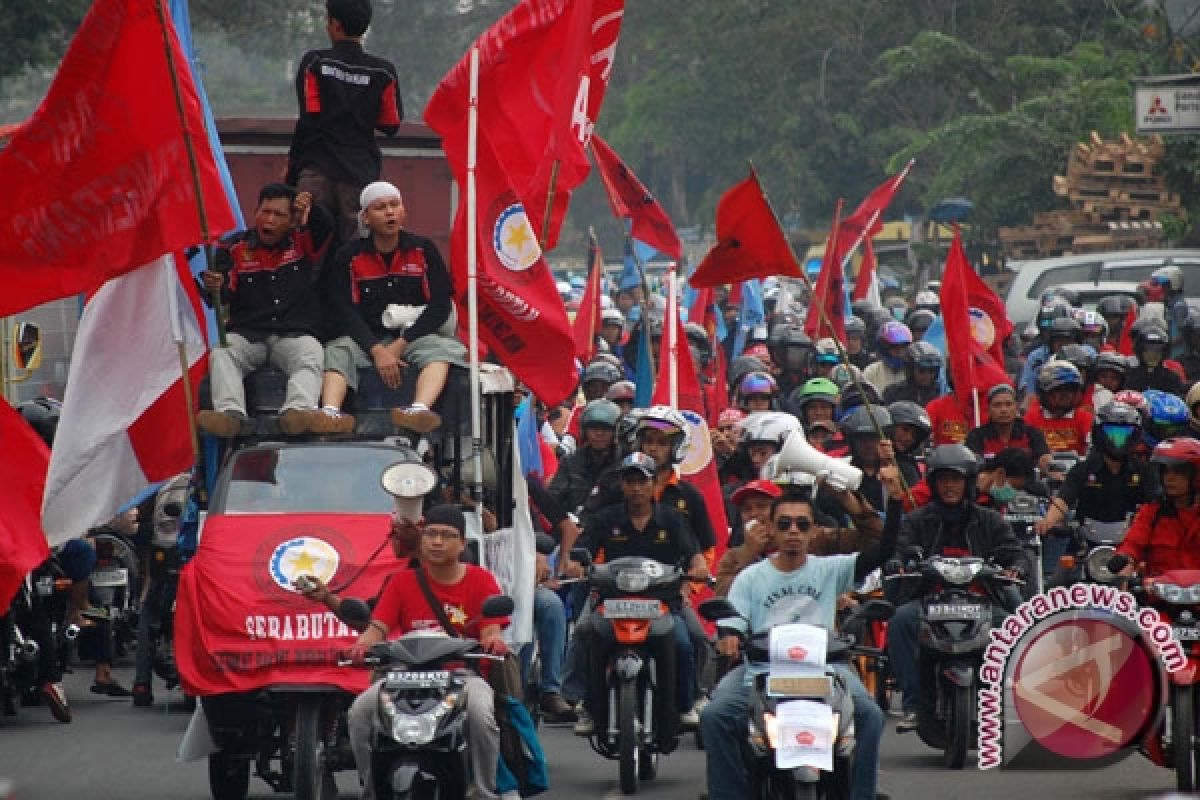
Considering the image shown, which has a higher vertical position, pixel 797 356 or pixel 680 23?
pixel 680 23

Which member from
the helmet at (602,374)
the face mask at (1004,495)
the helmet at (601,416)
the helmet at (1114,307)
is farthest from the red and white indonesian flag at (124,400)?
the helmet at (1114,307)

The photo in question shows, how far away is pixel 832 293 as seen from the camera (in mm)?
26188

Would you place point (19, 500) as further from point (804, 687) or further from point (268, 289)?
point (804, 687)

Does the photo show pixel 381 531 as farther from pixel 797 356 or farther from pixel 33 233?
pixel 797 356

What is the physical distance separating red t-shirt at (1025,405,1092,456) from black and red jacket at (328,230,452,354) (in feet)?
17.0

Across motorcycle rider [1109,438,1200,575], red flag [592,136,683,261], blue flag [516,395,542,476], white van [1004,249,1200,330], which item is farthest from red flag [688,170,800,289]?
white van [1004,249,1200,330]

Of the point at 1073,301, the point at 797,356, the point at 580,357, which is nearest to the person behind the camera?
the point at 797,356

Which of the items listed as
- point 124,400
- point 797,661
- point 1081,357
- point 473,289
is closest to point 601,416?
point 473,289

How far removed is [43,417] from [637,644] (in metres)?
4.87

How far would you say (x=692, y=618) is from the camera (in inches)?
516

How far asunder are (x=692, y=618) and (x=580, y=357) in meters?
11.4

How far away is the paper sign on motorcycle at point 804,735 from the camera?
31.7 ft

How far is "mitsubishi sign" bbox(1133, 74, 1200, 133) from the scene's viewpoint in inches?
750

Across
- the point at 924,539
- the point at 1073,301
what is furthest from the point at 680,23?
the point at 924,539
